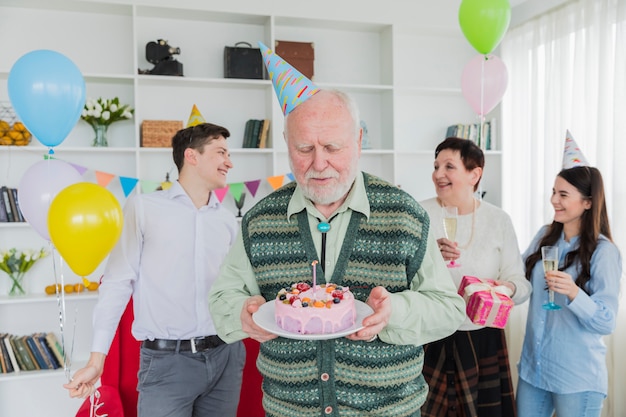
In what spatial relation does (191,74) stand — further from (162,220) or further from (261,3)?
(162,220)

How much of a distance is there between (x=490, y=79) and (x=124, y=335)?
7.70ft

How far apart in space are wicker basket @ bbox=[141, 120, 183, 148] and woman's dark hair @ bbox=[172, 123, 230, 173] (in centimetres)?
141

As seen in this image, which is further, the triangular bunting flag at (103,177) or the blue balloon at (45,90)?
the triangular bunting flag at (103,177)

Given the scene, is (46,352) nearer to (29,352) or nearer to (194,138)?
(29,352)

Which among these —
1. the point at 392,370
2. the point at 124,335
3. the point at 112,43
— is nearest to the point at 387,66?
the point at 112,43

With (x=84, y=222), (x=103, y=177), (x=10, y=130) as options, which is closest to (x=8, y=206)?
(x=10, y=130)

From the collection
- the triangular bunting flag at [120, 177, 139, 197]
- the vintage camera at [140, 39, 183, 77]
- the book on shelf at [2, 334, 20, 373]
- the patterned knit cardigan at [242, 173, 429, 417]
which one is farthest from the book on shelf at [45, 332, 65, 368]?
the patterned knit cardigan at [242, 173, 429, 417]

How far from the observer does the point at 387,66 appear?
4.18 m

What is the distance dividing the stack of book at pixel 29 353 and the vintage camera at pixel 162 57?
1.91m

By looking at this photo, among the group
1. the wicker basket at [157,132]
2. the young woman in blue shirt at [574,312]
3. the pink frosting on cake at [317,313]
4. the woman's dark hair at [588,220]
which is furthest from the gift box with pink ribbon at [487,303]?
the wicker basket at [157,132]

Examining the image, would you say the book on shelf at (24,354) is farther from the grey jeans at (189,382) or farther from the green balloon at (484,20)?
the green balloon at (484,20)

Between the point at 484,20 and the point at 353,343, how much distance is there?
2104mm

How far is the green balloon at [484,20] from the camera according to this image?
2764 mm

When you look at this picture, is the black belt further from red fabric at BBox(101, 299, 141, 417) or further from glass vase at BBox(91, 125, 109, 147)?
glass vase at BBox(91, 125, 109, 147)
